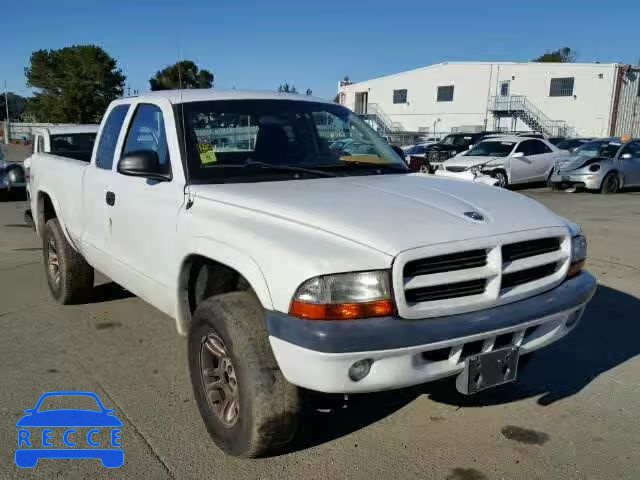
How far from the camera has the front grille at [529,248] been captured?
2.84 metres

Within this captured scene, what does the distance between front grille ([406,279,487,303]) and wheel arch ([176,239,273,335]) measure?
2.29 feet

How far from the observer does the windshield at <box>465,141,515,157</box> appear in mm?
17578

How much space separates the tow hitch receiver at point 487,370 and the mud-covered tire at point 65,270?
3.80 m

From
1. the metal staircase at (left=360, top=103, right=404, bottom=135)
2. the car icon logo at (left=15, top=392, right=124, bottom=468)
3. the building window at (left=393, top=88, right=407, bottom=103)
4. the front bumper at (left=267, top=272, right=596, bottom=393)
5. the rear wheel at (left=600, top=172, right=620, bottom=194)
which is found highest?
the building window at (left=393, top=88, right=407, bottom=103)

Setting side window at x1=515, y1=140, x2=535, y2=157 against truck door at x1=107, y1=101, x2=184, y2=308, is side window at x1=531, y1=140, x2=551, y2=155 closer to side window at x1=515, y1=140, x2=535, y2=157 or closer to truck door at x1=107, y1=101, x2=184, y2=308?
side window at x1=515, y1=140, x2=535, y2=157

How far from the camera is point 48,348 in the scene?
445cm

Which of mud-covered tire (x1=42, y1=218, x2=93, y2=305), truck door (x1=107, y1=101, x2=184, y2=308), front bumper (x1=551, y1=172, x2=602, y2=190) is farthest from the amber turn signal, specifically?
front bumper (x1=551, y1=172, x2=602, y2=190)

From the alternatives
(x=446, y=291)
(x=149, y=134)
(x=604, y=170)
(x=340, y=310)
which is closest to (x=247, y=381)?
(x=340, y=310)

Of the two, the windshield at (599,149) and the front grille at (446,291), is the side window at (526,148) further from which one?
the front grille at (446,291)

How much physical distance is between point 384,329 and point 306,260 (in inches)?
17.2

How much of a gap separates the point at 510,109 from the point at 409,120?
10.7m

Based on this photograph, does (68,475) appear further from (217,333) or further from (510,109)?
(510,109)

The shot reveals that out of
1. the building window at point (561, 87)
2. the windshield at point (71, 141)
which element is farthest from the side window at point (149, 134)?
the building window at point (561, 87)

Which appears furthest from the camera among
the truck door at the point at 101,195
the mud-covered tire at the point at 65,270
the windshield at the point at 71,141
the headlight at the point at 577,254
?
the windshield at the point at 71,141
